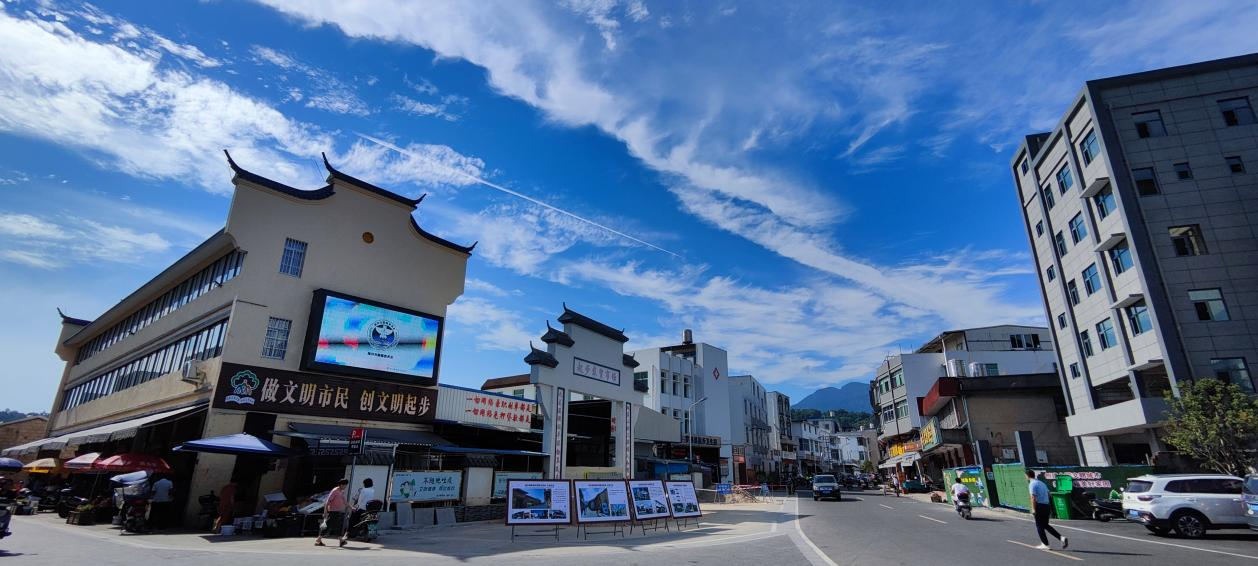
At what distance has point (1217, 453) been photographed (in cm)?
2261

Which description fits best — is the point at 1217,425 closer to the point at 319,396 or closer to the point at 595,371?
the point at 595,371

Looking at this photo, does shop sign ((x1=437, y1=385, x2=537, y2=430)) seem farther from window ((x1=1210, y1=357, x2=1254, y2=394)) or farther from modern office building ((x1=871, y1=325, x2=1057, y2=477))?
modern office building ((x1=871, y1=325, x2=1057, y2=477))

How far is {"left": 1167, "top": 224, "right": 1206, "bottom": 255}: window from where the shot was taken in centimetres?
2834

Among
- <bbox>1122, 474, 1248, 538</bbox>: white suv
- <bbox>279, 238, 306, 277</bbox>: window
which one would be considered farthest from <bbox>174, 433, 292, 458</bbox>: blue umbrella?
<bbox>1122, 474, 1248, 538</bbox>: white suv

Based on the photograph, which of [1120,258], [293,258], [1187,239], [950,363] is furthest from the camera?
[950,363]

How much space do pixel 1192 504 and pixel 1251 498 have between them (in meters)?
1.11

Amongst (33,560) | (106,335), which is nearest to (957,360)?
(33,560)

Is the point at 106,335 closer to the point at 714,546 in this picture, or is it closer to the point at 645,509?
the point at 645,509

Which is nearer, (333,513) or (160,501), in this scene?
(333,513)

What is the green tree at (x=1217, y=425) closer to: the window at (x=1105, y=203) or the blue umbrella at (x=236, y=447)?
the window at (x=1105, y=203)

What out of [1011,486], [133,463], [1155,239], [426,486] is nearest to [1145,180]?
[1155,239]

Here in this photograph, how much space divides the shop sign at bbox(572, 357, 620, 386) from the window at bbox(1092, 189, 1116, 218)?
2733 cm

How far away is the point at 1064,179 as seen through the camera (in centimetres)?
3522

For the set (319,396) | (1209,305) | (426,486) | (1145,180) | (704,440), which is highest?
(1145,180)
